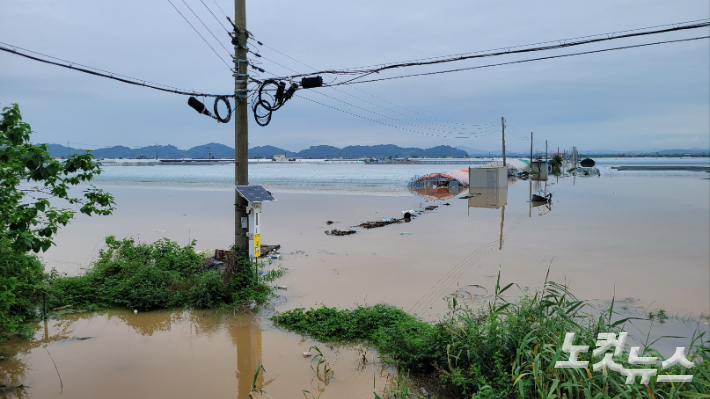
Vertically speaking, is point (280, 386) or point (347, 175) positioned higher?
point (347, 175)

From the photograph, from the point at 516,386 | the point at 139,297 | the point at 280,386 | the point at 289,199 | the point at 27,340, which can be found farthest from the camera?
the point at 289,199

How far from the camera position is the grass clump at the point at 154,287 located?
733 cm

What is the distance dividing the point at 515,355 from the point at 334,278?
17.5 feet

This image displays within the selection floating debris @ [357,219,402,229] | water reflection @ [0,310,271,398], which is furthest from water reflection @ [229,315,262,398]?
floating debris @ [357,219,402,229]

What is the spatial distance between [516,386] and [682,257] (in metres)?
9.84

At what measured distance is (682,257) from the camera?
432 inches

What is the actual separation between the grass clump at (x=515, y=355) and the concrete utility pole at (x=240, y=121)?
285cm

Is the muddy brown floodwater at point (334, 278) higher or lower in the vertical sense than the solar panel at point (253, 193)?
lower

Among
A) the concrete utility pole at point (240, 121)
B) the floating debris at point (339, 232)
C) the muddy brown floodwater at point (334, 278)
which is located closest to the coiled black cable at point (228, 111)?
the concrete utility pole at point (240, 121)

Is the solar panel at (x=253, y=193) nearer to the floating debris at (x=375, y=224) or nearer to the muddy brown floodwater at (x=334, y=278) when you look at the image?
the muddy brown floodwater at (x=334, y=278)

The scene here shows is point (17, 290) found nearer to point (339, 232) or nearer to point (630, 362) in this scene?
point (630, 362)

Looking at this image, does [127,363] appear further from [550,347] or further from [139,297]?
[550,347]

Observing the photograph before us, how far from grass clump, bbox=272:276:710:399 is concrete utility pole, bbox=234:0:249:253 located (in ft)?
9.34

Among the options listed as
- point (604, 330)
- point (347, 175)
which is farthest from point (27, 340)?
point (347, 175)
